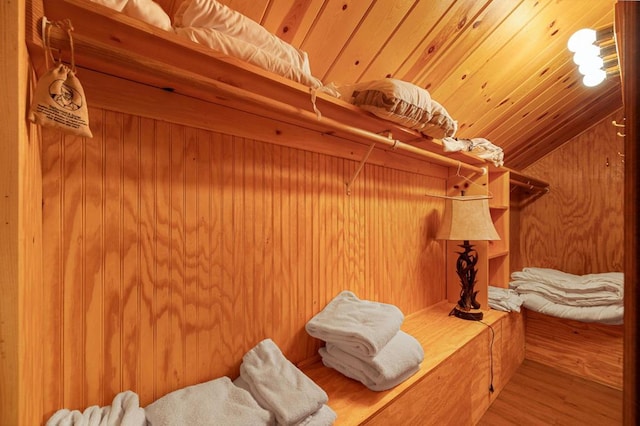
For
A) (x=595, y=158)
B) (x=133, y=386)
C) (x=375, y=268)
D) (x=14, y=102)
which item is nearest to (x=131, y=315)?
(x=133, y=386)

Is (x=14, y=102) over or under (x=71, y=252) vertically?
over

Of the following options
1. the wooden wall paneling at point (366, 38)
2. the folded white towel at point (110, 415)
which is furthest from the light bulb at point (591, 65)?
the folded white towel at point (110, 415)

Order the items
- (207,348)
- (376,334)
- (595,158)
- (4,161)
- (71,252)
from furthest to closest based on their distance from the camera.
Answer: (595,158), (376,334), (207,348), (71,252), (4,161)

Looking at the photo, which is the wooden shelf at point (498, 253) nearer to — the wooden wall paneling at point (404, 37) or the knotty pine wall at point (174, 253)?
the knotty pine wall at point (174, 253)

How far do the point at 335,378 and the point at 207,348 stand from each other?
521mm

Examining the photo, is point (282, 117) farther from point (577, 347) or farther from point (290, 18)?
point (577, 347)

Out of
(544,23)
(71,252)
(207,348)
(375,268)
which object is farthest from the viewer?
(375,268)

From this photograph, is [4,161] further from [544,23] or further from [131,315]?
[544,23]

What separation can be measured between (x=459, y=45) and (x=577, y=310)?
211 cm

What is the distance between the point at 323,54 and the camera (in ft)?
3.64

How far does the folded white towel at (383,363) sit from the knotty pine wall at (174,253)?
5.7 inches

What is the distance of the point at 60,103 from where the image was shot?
0.49 m

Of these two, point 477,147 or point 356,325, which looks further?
point 477,147

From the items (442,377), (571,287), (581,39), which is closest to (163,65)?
(442,377)
